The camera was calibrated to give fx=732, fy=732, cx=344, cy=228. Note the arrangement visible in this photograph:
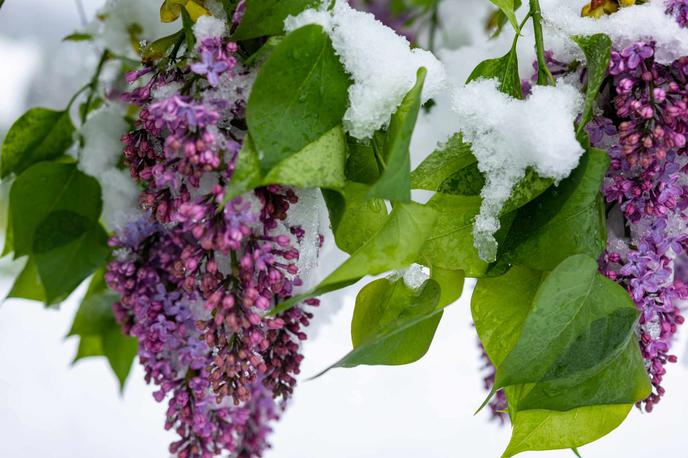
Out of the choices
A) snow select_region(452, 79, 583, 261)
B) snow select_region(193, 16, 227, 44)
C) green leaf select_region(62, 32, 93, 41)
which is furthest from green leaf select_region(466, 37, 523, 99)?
green leaf select_region(62, 32, 93, 41)

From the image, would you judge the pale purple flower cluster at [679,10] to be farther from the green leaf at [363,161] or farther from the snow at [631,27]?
the green leaf at [363,161]

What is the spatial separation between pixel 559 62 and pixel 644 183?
2.9 inches

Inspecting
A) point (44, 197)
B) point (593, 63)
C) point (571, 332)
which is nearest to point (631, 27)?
point (593, 63)

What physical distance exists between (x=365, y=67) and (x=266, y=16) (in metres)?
0.04

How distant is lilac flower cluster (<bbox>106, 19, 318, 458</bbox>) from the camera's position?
10.4 inches

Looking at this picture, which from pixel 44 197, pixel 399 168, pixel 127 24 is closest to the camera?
pixel 399 168

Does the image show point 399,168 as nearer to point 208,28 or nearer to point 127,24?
point 208,28

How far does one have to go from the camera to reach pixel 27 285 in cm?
48

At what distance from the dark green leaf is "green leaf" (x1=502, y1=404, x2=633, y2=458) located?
0.27m

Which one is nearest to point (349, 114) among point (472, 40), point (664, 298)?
point (664, 298)

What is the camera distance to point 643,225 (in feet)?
1.03

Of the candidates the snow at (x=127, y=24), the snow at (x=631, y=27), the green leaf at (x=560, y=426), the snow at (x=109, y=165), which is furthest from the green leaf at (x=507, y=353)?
the snow at (x=127, y=24)

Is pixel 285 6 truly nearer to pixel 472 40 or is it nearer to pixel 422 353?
pixel 422 353

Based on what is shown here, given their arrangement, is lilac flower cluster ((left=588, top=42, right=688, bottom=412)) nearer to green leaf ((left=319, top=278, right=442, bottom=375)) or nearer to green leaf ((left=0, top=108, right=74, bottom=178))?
green leaf ((left=319, top=278, right=442, bottom=375))
